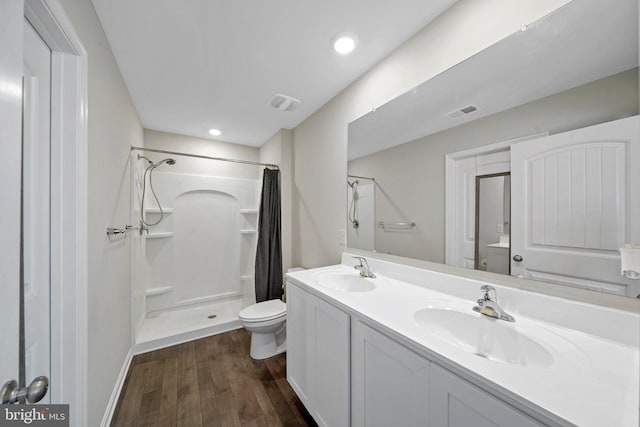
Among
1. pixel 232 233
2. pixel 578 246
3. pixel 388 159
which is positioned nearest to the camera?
pixel 578 246

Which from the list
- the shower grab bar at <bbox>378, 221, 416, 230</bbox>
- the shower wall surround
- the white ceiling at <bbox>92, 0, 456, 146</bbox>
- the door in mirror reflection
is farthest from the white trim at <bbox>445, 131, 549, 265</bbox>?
the shower wall surround

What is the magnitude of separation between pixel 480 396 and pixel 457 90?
1.33 metres

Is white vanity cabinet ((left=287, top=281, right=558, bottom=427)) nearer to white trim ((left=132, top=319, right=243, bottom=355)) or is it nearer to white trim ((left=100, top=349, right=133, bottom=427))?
white trim ((left=100, top=349, right=133, bottom=427))

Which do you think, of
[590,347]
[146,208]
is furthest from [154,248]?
[590,347]

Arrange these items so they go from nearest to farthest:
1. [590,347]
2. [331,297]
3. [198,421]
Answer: [590,347]
[331,297]
[198,421]

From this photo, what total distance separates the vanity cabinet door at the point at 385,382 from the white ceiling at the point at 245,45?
5.29ft

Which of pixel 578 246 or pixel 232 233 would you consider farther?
pixel 232 233

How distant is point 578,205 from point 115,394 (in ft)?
9.20

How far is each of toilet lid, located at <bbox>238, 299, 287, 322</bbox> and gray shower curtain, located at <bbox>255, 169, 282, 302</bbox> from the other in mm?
317

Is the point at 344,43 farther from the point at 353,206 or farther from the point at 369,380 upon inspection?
the point at 369,380

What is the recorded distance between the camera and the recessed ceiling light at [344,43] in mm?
1368

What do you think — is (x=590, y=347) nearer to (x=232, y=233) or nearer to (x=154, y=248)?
(x=232, y=233)

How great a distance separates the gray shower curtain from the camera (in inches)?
104

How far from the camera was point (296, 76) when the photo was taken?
1758mm
